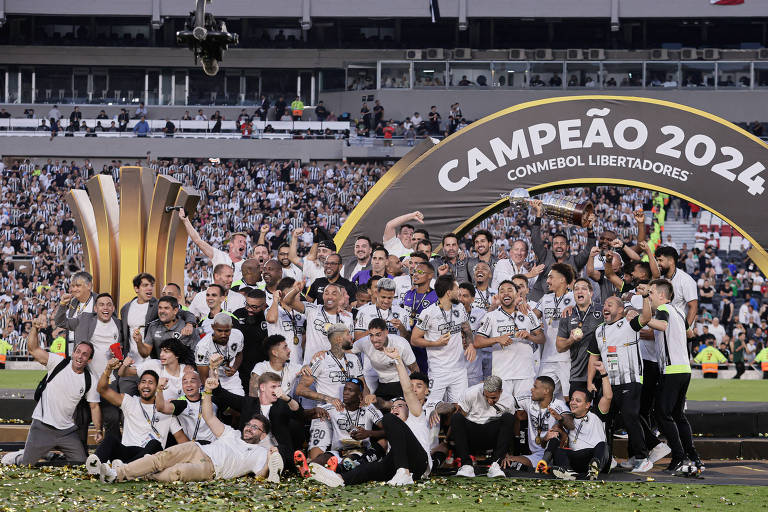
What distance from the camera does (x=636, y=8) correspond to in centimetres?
4491

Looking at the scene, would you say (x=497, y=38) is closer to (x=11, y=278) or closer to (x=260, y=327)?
(x=11, y=278)

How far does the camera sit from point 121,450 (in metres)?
10.2

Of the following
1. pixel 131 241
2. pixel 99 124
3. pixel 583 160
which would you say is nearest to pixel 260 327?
pixel 131 241

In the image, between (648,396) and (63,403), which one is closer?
(63,403)

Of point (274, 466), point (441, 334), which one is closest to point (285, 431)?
point (274, 466)

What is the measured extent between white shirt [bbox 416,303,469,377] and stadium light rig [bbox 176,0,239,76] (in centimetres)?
368

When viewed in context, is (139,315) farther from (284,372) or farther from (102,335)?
(284,372)

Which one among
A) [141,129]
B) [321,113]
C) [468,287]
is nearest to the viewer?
[468,287]

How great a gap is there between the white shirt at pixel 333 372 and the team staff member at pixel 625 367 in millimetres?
2437

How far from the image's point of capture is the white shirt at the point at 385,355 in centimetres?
1080

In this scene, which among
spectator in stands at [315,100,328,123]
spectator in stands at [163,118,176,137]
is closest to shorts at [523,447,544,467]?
spectator in stands at [163,118,176,137]

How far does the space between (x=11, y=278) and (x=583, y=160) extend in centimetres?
2053

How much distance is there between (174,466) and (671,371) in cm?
478

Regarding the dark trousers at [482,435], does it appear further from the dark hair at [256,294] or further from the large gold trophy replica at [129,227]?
the large gold trophy replica at [129,227]
